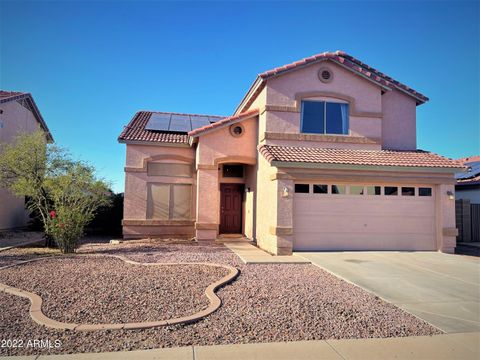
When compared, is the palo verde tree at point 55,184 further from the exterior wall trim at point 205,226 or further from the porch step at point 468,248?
the porch step at point 468,248

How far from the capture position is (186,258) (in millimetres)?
10352

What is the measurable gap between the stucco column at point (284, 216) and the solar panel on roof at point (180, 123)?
24.7 ft

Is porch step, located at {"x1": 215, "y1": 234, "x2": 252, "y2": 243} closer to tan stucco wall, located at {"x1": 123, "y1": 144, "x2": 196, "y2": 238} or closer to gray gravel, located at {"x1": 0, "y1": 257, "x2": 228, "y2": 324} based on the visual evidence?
tan stucco wall, located at {"x1": 123, "y1": 144, "x2": 196, "y2": 238}

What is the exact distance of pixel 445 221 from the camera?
41.6 feet

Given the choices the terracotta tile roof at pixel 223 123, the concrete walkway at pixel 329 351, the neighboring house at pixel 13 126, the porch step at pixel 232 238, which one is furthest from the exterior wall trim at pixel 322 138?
the neighboring house at pixel 13 126

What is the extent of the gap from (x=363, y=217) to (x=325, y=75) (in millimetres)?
5920

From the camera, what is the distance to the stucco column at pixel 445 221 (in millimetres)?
12641

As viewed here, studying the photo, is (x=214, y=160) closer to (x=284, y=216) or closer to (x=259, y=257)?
(x=284, y=216)

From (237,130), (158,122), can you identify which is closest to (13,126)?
(158,122)

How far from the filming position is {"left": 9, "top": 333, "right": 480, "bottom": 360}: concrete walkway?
14.0 ft

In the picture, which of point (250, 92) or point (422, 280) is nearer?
point (422, 280)

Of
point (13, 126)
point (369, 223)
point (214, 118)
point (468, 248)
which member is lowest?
point (468, 248)

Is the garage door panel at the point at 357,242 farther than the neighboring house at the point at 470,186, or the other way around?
the neighboring house at the point at 470,186

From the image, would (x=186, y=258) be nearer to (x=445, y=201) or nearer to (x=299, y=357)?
(x=299, y=357)
